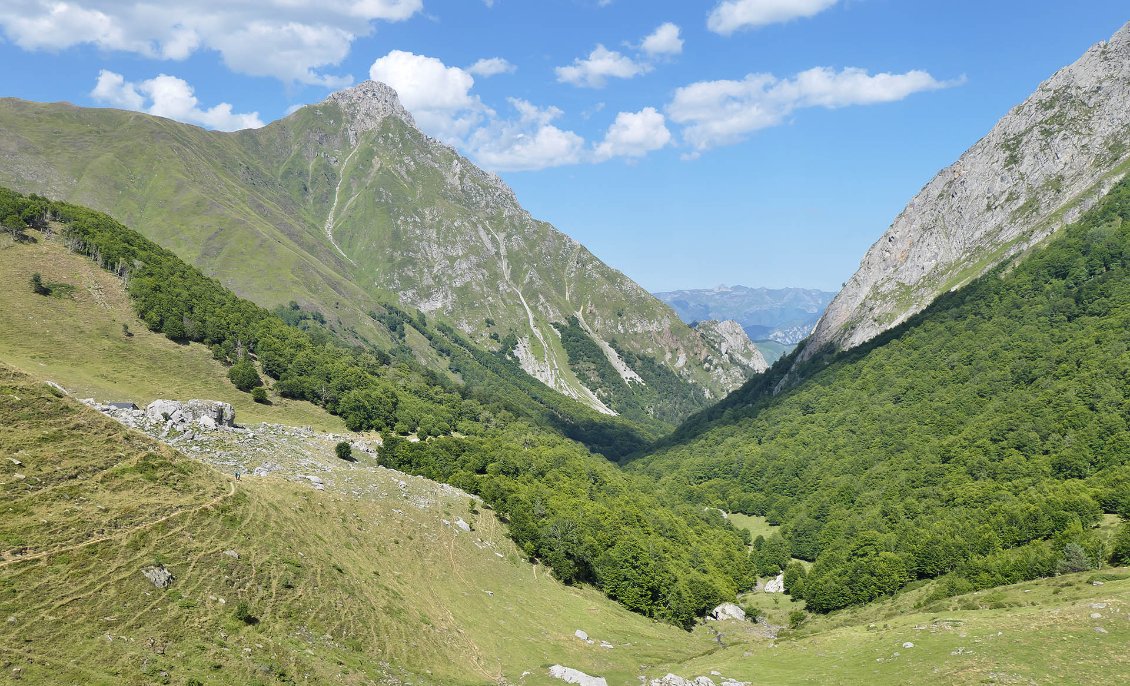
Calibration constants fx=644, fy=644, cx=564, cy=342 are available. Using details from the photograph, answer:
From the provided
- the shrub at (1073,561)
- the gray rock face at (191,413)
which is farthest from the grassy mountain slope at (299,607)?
the gray rock face at (191,413)

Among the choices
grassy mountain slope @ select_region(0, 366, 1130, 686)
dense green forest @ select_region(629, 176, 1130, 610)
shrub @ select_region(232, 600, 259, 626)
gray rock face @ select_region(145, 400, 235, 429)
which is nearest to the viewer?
grassy mountain slope @ select_region(0, 366, 1130, 686)

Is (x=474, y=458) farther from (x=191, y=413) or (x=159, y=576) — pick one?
(x=159, y=576)

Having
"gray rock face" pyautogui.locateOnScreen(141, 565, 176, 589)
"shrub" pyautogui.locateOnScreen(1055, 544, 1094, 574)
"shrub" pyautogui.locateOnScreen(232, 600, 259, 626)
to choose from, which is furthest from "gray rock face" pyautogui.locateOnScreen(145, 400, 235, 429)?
"shrub" pyautogui.locateOnScreen(1055, 544, 1094, 574)

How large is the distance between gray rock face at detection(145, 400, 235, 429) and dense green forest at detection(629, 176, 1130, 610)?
9554 centimetres

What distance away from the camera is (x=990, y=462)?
13250 cm

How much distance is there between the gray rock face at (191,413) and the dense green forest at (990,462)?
313 ft

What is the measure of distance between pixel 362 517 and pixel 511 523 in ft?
91.4

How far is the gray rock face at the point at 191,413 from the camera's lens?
8250 centimetres

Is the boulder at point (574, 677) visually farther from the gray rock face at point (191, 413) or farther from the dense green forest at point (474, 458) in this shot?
the gray rock face at point (191, 413)

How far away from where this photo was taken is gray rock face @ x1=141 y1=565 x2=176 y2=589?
4050cm

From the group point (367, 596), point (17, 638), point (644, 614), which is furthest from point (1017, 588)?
point (17, 638)

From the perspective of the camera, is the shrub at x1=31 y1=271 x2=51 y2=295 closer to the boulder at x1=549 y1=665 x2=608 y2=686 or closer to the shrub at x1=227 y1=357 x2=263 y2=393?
the shrub at x1=227 y1=357 x2=263 y2=393

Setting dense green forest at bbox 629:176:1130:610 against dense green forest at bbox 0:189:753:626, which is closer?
dense green forest at bbox 629:176:1130:610

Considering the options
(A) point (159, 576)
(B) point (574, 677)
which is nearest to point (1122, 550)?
(B) point (574, 677)
